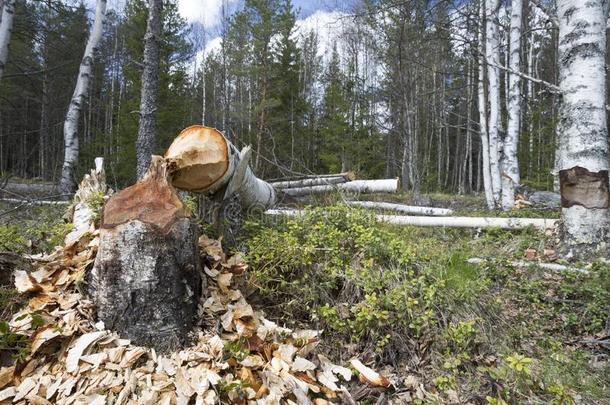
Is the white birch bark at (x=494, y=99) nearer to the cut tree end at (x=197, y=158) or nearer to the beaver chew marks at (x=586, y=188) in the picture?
the beaver chew marks at (x=586, y=188)

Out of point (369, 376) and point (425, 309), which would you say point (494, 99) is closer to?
point (425, 309)

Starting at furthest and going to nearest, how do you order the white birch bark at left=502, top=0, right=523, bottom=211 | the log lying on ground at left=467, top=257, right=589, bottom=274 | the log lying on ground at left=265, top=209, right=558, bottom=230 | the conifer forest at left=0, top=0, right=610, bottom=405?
the white birch bark at left=502, top=0, right=523, bottom=211
the log lying on ground at left=265, top=209, right=558, bottom=230
the log lying on ground at left=467, top=257, right=589, bottom=274
the conifer forest at left=0, top=0, right=610, bottom=405

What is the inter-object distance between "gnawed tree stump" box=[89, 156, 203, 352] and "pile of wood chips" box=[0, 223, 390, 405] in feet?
0.29

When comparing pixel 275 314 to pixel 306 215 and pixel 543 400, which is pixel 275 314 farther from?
pixel 543 400

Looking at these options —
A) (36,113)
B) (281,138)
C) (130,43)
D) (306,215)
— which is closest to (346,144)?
(281,138)

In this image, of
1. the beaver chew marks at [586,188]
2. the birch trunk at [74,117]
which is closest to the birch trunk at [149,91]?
the birch trunk at [74,117]

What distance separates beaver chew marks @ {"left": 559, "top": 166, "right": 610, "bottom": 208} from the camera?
3717 mm

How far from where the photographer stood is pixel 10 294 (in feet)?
7.73

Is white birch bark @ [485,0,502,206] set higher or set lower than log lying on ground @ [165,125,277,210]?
higher

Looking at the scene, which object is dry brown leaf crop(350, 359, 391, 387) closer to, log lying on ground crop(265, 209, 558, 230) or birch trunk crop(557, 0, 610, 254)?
log lying on ground crop(265, 209, 558, 230)

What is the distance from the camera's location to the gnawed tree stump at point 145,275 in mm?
2061

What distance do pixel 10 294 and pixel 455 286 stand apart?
312 cm

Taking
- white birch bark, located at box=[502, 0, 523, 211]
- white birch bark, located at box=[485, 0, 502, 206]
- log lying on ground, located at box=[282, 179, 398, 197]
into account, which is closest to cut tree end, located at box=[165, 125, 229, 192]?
log lying on ground, located at box=[282, 179, 398, 197]

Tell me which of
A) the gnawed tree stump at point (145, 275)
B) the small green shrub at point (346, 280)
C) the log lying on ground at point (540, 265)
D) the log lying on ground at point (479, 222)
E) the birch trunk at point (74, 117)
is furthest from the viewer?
the birch trunk at point (74, 117)
